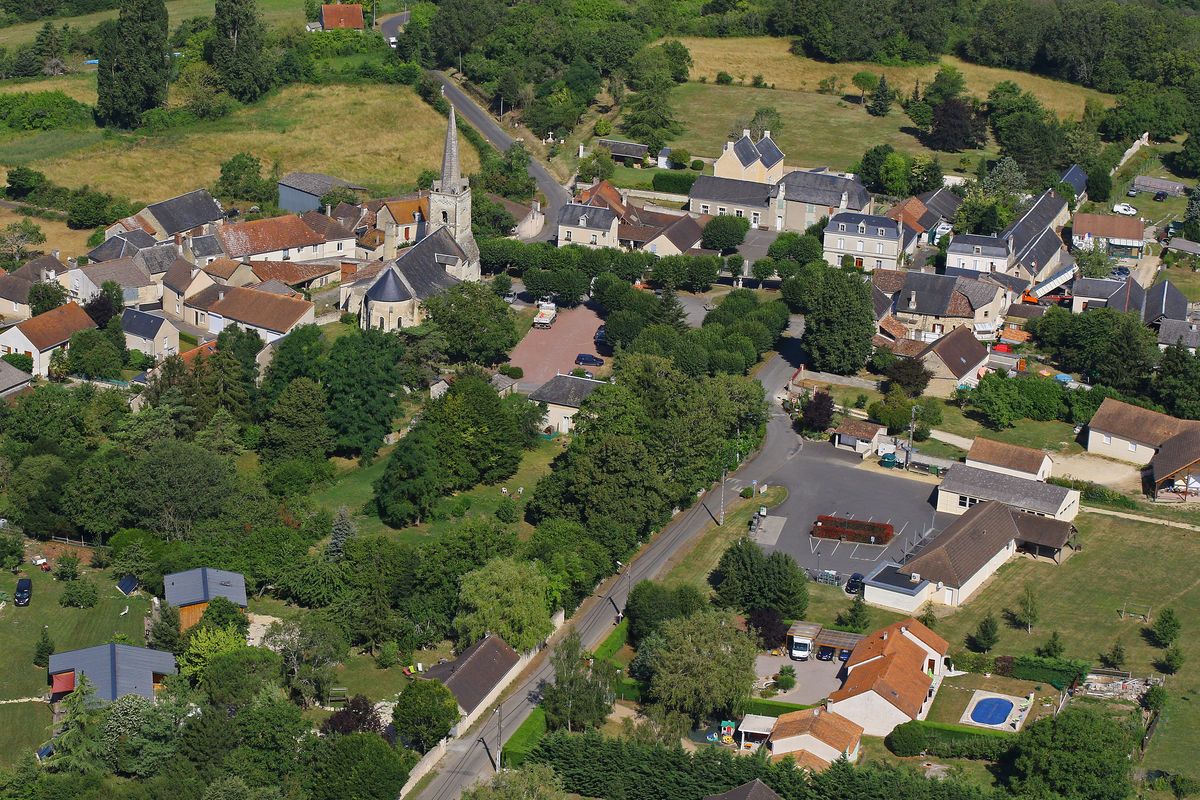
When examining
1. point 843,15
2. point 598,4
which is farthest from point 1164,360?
point 598,4

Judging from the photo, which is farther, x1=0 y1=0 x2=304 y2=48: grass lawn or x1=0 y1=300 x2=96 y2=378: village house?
x1=0 y1=0 x2=304 y2=48: grass lawn

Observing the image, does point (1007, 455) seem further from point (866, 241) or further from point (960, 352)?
point (866, 241)

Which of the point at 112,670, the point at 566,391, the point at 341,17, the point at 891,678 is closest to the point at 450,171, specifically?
the point at 566,391

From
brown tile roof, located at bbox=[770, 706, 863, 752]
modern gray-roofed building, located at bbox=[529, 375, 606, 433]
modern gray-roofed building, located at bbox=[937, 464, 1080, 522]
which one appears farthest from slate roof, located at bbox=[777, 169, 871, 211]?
brown tile roof, located at bbox=[770, 706, 863, 752]

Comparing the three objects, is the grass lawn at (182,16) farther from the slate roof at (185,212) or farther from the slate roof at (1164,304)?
the slate roof at (1164,304)

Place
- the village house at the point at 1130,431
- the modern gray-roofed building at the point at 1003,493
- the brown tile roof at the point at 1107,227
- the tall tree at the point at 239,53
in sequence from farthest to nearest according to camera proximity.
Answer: the tall tree at the point at 239,53, the brown tile roof at the point at 1107,227, the village house at the point at 1130,431, the modern gray-roofed building at the point at 1003,493

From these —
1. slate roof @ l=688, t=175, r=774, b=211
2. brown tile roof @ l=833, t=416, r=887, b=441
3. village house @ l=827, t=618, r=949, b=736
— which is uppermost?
village house @ l=827, t=618, r=949, b=736

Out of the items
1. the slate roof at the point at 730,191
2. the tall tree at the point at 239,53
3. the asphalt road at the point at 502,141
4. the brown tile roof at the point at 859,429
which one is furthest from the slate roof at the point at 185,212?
the brown tile roof at the point at 859,429

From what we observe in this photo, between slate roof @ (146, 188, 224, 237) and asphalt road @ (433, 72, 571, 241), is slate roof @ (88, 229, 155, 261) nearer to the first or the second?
slate roof @ (146, 188, 224, 237)
